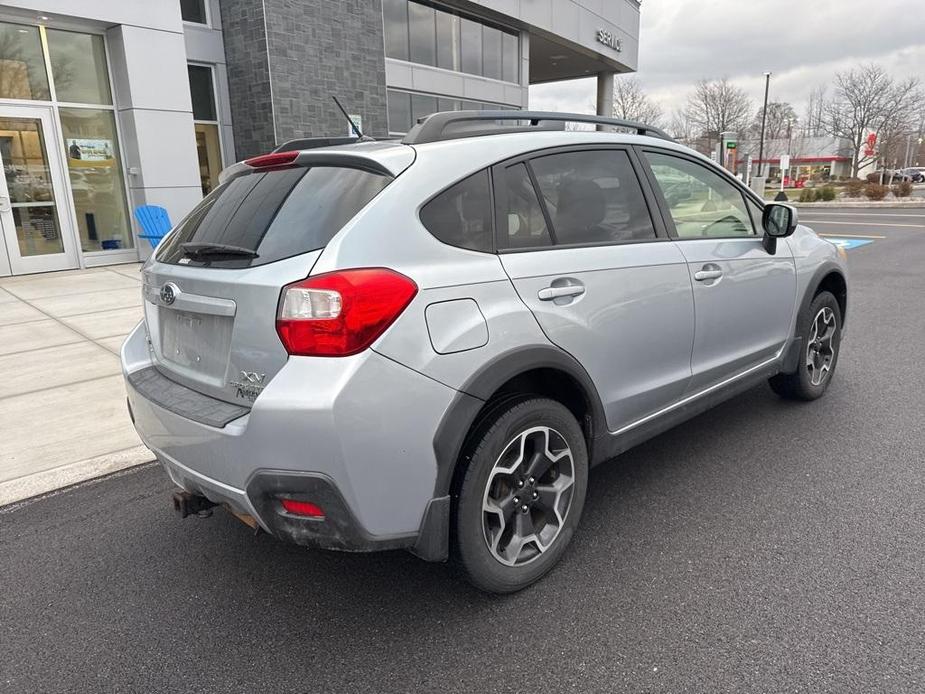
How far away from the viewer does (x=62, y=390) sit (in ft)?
17.1

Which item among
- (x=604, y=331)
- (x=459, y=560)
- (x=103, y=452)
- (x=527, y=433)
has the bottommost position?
(x=103, y=452)

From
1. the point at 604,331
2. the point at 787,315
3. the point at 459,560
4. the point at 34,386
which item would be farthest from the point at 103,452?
the point at 787,315

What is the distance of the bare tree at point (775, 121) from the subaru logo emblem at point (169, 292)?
229 ft

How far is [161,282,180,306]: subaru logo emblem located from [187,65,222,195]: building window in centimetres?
1263

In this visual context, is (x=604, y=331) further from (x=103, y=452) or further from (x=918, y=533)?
(x=103, y=452)

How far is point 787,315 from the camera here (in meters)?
4.15

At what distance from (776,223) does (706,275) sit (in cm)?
83

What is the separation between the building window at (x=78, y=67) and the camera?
11000mm

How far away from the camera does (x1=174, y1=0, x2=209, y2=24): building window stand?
1389 cm

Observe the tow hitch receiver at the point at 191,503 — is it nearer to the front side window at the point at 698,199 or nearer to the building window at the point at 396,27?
the front side window at the point at 698,199

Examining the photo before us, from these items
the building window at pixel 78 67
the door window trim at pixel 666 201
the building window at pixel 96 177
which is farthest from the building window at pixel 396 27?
the door window trim at pixel 666 201

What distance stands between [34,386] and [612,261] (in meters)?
4.76

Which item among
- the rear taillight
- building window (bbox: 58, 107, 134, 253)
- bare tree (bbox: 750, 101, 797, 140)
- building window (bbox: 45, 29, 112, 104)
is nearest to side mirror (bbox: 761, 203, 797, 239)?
the rear taillight

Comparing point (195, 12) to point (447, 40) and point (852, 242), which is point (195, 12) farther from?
point (852, 242)
